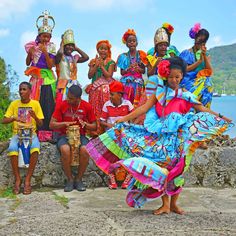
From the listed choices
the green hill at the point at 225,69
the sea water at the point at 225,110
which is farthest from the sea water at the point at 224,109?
the green hill at the point at 225,69

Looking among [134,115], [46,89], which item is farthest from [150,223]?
[46,89]

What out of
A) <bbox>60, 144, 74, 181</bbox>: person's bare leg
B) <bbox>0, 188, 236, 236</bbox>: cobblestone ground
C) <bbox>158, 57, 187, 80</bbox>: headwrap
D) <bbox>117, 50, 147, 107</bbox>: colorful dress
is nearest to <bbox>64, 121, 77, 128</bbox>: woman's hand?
<bbox>60, 144, 74, 181</bbox>: person's bare leg

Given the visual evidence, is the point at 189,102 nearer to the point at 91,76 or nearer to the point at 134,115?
the point at 134,115

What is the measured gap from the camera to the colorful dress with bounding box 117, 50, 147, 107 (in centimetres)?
713

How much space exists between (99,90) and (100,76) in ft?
0.86

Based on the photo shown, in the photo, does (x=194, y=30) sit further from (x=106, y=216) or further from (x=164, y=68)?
(x=106, y=216)

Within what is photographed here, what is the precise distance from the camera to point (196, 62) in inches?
266

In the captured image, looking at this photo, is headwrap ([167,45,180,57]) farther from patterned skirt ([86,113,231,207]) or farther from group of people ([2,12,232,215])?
patterned skirt ([86,113,231,207])

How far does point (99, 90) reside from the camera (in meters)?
7.12

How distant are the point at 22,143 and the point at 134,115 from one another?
1715 millimetres

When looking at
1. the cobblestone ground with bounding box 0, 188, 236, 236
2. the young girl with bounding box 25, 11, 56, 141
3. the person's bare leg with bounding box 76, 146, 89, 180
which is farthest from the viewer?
the young girl with bounding box 25, 11, 56, 141

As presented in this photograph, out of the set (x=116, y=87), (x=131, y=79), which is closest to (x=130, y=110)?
(x=116, y=87)

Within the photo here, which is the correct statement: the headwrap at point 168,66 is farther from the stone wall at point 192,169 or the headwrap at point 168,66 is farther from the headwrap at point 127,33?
the headwrap at point 127,33

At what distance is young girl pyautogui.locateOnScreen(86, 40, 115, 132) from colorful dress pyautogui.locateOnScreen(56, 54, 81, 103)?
0.32 m
